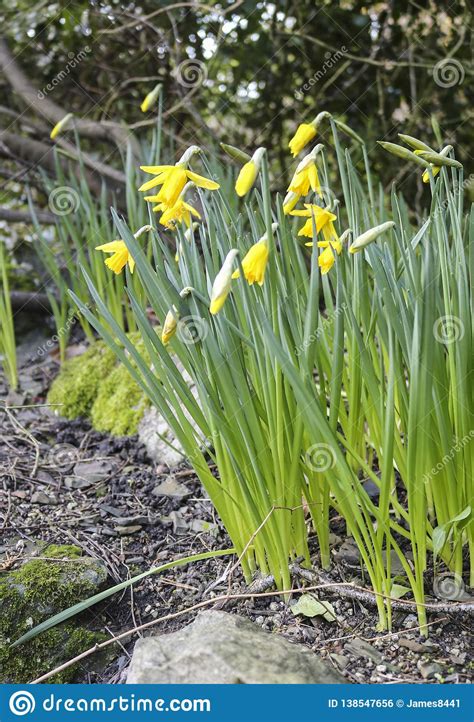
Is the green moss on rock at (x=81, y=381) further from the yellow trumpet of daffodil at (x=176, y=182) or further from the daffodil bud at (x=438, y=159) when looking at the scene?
the daffodil bud at (x=438, y=159)

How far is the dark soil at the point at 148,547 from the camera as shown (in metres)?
1.40

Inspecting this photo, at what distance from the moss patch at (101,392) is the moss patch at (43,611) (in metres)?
0.90

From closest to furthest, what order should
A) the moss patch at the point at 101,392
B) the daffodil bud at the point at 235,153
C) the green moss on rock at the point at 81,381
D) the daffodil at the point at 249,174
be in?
the daffodil at the point at 249,174 → the daffodil bud at the point at 235,153 → the moss patch at the point at 101,392 → the green moss on rock at the point at 81,381

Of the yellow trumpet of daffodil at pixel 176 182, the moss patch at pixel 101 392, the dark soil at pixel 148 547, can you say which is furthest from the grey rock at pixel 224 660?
the moss patch at pixel 101 392

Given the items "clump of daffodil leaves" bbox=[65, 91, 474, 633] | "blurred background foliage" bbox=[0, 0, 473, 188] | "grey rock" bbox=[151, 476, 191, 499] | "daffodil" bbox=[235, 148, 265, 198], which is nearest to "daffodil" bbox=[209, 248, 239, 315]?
"clump of daffodil leaves" bbox=[65, 91, 474, 633]

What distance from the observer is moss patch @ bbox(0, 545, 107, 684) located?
1492mm

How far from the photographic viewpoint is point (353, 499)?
1.38 meters

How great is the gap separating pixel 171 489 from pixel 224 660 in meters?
0.96

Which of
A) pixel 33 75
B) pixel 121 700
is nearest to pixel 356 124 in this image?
pixel 33 75

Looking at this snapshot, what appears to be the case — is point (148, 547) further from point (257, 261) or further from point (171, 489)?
point (257, 261)

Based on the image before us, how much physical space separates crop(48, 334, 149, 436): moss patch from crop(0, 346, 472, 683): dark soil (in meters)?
0.07

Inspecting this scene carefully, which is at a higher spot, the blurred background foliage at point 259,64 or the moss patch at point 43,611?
the blurred background foliage at point 259,64

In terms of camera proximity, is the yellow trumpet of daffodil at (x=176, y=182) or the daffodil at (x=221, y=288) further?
the yellow trumpet of daffodil at (x=176, y=182)

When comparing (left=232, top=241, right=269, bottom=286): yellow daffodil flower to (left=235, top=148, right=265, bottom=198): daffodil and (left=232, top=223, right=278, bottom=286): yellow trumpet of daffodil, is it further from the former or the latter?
(left=235, top=148, right=265, bottom=198): daffodil
